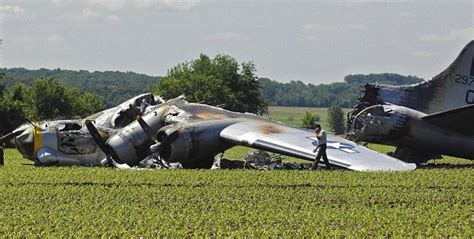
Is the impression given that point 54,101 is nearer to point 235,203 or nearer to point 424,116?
point 424,116

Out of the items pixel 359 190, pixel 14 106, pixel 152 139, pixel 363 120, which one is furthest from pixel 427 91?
pixel 14 106

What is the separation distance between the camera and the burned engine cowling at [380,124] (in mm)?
28484

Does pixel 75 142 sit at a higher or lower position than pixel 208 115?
lower

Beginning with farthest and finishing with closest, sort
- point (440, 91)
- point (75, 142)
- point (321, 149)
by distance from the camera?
point (440, 91)
point (75, 142)
point (321, 149)

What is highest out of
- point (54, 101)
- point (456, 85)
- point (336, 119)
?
point (456, 85)

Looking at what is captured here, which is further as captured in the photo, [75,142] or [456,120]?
[75,142]

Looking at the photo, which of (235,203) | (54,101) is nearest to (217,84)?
(54,101)

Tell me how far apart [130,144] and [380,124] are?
8343 mm

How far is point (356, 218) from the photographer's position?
14344 mm

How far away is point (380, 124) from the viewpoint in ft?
94.0

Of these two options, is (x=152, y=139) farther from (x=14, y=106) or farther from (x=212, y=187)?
(x=14, y=106)

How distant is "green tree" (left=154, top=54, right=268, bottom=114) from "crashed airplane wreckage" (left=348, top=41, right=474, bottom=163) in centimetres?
5658

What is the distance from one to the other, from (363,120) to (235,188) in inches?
428

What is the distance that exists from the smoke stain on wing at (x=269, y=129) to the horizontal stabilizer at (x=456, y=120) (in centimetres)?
501
